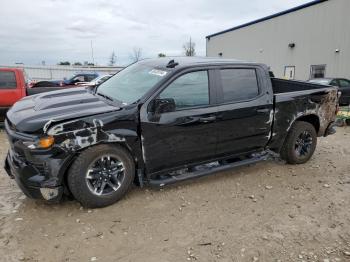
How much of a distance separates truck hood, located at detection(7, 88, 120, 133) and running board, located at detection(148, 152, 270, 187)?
42.4 inches

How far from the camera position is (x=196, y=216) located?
3.77 metres

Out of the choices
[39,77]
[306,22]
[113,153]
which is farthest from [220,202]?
[39,77]

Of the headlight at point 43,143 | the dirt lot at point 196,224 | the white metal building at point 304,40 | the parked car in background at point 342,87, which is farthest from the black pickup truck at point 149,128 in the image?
the white metal building at point 304,40

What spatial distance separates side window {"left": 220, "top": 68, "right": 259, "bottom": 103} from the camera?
4.44m

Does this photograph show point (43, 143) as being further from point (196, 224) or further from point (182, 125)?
point (196, 224)

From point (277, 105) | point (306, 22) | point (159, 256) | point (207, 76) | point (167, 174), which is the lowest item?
point (159, 256)

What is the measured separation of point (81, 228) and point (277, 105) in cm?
332

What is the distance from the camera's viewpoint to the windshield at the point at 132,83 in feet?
13.3

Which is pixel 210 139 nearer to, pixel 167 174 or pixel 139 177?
pixel 167 174

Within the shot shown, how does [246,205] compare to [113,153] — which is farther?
[246,205]

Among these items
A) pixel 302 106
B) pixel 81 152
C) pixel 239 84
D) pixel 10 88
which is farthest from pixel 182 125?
pixel 10 88

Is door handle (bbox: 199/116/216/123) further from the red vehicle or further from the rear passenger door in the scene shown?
the red vehicle

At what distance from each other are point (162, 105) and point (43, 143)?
55.0 inches

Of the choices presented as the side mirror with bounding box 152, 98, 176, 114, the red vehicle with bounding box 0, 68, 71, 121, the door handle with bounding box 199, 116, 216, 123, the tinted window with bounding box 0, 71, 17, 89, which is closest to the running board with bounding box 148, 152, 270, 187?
the door handle with bounding box 199, 116, 216, 123
